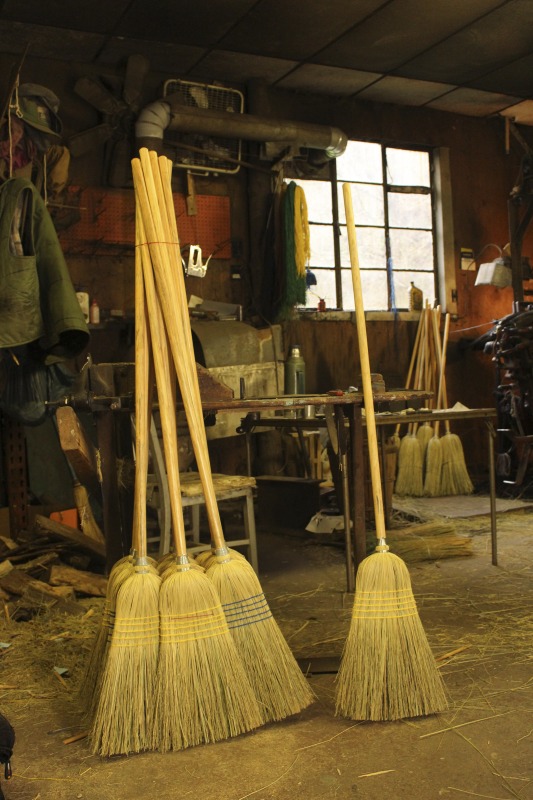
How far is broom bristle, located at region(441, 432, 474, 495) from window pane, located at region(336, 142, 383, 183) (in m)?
2.62

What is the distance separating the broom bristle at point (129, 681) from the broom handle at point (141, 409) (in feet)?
0.68

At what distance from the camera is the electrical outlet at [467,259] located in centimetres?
792

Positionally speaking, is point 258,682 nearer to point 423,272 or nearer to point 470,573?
point 470,573

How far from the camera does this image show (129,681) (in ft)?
6.92

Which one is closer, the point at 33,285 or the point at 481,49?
the point at 33,285

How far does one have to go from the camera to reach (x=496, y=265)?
24.3 feet

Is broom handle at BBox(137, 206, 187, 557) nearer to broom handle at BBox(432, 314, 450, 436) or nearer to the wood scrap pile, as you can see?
the wood scrap pile

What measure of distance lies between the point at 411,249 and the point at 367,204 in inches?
25.7

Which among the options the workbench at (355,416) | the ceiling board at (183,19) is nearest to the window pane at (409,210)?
the ceiling board at (183,19)

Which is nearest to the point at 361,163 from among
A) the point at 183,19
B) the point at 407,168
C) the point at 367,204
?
the point at 367,204

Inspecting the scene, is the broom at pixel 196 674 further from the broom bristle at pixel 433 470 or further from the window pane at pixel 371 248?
the window pane at pixel 371 248

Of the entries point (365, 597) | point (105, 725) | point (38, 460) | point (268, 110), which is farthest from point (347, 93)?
point (105, 725)

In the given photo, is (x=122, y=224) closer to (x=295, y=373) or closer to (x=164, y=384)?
(x=295, y=373)

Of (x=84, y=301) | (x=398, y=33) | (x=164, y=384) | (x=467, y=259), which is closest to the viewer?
(x=164, y=384)
